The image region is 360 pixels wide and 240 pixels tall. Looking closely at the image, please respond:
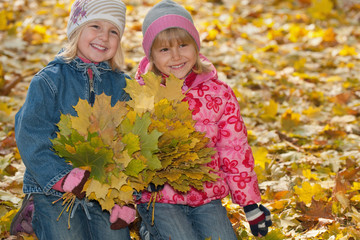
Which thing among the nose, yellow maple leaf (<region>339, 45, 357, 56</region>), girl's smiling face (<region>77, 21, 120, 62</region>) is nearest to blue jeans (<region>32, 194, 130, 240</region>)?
girl's smiling face (<region>77, 21, 120, 62</region>)

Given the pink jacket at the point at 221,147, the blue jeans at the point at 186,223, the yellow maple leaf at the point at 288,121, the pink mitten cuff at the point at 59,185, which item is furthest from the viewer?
the yellow maple leaf at the point at 288,121

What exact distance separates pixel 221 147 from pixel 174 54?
57 centimetres

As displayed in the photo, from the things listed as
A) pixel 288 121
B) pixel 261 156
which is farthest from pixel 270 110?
pixel 261 156

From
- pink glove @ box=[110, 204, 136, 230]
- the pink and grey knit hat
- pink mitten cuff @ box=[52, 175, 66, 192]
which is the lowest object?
pink glove @ box=[110, 204, 136, 230]

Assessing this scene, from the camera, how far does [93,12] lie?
7.79 ft

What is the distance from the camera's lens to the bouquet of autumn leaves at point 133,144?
5.94ft

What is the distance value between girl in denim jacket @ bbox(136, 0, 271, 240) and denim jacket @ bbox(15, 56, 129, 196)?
0.32 meters

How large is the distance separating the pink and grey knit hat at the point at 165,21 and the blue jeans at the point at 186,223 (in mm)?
901

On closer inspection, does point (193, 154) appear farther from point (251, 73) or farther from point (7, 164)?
point (251, 73)

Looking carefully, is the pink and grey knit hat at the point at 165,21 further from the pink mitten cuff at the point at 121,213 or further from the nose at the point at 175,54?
the pink mitten cuff at the point at 121,213

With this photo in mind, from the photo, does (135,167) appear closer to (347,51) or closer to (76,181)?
(76,181)

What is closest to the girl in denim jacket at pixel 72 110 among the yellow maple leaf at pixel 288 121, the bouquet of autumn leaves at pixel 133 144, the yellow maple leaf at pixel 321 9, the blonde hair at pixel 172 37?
the bouquet of autumn leaves at pixel 133 144

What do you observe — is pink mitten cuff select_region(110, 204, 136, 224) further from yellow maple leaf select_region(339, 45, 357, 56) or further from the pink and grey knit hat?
yellow maple leaf select_region(339, 45, 357, 56)

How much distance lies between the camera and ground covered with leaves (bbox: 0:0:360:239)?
106 inches
